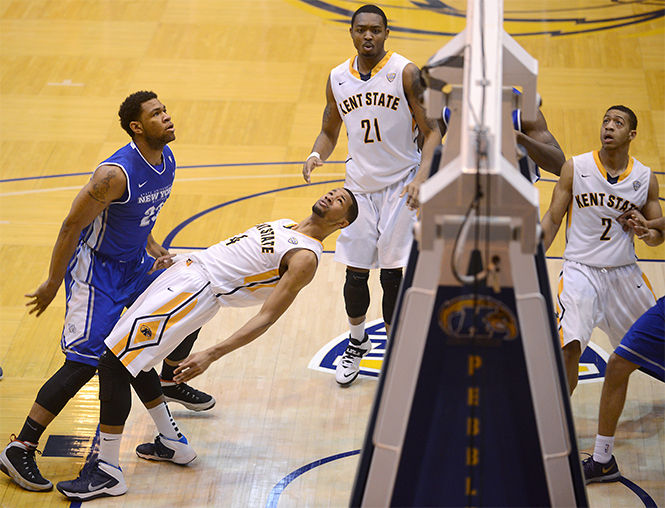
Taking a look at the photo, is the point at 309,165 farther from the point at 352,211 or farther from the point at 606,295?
the point at 606,295

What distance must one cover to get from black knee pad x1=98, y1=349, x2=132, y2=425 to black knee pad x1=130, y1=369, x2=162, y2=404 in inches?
4.9

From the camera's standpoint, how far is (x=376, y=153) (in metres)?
5.67

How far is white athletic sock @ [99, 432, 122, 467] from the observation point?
4.88m

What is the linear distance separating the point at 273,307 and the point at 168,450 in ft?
3.52

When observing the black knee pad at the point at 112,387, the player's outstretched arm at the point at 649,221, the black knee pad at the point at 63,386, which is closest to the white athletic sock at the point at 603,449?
the player's outstretched arm at the point at 649,221

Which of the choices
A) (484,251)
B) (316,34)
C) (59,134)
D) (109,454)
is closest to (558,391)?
(484,251)

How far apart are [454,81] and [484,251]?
102cm

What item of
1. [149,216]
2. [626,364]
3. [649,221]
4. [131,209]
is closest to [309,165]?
[149,216]

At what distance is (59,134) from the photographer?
29.4 feet

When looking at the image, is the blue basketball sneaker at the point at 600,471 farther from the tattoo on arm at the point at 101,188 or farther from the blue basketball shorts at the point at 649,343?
the tattoo on arm at the point at 101,188

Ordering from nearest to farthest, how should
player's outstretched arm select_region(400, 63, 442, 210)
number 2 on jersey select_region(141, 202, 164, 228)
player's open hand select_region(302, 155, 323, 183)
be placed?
number 2 on jersey select_region(141, 202, 164, 228) < player's outstretched arm select_region(400, 63, 442, 210) < player's open hand select_region(302, 155, 323, 183)

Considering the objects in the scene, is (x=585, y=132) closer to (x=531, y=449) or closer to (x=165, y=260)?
(x=165, y=260)

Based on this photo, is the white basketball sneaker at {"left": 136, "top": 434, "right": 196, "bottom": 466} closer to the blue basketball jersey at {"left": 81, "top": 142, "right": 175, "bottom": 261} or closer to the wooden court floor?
the wooden court floor

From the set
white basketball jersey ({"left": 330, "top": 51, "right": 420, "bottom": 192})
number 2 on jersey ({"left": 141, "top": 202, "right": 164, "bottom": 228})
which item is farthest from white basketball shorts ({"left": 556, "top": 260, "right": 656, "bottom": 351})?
number 2 on jersey ({"left": 141, "top": 202, "right": 164, "bottom": 228})
